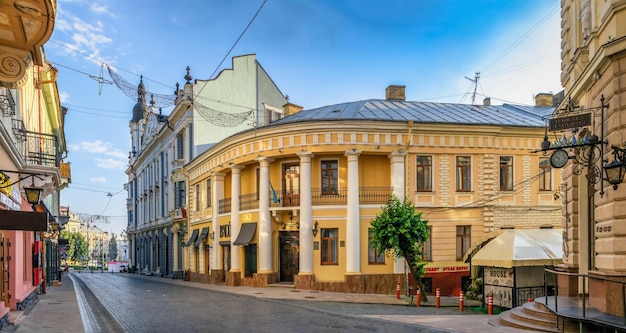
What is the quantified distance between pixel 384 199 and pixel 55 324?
14742 mm

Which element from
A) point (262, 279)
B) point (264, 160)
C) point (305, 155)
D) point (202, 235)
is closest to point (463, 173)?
point (305, 155)

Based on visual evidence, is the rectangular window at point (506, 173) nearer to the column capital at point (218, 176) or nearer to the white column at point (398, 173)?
the white column at point (398, 173)

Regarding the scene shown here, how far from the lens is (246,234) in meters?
25.6

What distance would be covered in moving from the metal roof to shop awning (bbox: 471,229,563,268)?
7.05 metres

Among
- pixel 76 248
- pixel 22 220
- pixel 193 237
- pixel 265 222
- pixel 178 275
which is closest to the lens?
pixel 22 220

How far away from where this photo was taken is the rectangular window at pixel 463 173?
78.3ft

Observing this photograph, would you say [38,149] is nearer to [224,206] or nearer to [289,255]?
[289,255]

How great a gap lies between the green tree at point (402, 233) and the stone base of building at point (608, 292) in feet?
28.0

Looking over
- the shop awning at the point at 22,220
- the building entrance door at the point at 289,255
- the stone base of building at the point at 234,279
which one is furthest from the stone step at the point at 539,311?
the stone base of building at the point at 234,279

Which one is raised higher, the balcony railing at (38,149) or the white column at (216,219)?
the balcony railing at (38,149)

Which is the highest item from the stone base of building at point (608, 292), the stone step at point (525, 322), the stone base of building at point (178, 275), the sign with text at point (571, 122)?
the sign with text at point (571, 122)

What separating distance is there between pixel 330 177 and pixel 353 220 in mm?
2636

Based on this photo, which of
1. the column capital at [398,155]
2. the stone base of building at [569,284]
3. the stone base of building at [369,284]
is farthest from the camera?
the column capital at [398,155]

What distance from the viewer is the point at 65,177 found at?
27141mm
